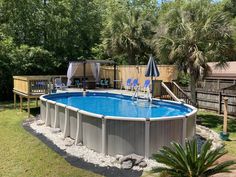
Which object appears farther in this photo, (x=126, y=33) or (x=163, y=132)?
(x=126, y=33)

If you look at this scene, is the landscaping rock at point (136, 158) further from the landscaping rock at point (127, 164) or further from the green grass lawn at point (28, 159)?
the green grass lawn at point (28, 159)

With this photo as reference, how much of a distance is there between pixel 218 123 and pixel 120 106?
13.9ft

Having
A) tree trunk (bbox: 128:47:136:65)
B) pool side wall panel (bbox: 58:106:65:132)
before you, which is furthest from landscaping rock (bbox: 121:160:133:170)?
tree trunk (bbox: 128:47:136:65)

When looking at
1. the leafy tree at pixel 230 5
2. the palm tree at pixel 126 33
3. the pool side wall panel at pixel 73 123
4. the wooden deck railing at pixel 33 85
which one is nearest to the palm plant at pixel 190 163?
the pool side wall panel at pixel 73 123

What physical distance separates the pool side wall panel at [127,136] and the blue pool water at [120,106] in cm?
273

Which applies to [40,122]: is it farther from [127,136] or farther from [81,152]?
[127,136]

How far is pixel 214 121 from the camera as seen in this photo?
12883 millimetres

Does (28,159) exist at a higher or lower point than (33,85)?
lower

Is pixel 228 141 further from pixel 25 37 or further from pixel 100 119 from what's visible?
pixel 25 37

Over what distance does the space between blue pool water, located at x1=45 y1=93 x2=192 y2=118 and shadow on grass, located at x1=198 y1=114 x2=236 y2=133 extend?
1.51m

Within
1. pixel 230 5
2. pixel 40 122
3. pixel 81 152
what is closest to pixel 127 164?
pixel 81 152

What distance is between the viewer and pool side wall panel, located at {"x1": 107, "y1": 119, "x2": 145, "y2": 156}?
25.7 feet

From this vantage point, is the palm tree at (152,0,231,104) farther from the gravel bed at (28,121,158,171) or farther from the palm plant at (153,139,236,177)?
the palm plant at (153,139,236,177)

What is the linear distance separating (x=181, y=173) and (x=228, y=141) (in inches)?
216
